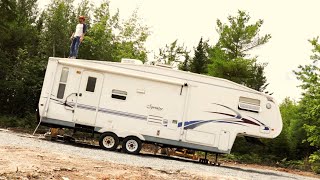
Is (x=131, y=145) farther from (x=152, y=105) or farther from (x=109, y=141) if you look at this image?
(x=152, y=105)

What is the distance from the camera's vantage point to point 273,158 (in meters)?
26.7

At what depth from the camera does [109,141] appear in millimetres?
13422

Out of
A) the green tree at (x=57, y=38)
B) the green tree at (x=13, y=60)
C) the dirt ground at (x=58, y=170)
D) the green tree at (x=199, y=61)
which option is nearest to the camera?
the dirt ground at (x=58, y=170)

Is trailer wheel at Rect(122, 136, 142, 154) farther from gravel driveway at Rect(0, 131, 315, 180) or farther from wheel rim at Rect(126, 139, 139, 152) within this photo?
gravel driveway at Rect(0, 131, 315, 180)

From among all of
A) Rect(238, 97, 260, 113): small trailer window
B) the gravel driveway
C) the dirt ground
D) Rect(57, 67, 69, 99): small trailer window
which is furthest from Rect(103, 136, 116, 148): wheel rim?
Rect(238, 97, 260, 113): small trailer window

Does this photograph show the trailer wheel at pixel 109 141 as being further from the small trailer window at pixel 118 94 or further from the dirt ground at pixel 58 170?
the dirt ground at pixel 58 170

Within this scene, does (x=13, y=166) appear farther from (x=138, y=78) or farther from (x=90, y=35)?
(x=90, y=35)

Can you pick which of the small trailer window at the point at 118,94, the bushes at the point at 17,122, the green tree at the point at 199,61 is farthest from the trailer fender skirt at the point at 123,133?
the green tree at the point at 199,61

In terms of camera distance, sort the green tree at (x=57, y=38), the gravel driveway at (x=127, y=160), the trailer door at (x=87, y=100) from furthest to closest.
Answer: the green tree at (x=57, y=38)
the trailer door at (x=87, y=100)
the gravel driveway at (x=127, y=160)

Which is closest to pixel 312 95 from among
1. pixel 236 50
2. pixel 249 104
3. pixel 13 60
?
pixel 236 50

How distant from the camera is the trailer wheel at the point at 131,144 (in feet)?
44.0


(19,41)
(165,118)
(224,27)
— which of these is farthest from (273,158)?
(19,41)

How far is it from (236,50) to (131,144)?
16520 mm

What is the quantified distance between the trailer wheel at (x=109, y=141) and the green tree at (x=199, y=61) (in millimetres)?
20679
